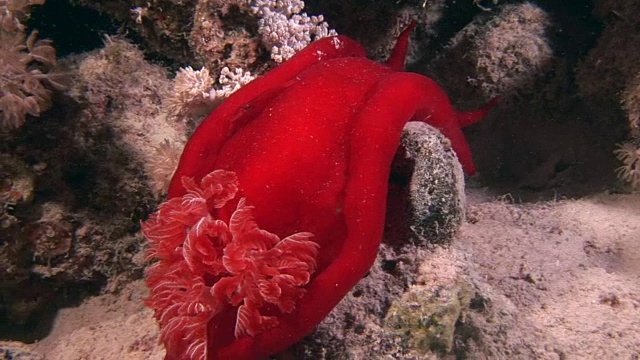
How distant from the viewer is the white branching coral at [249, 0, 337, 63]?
10.1 ft

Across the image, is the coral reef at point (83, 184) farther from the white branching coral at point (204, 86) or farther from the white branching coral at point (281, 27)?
the white branching coral at point (281, 27)

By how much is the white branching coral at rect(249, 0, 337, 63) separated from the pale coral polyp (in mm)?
1338

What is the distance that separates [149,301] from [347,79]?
168 cm

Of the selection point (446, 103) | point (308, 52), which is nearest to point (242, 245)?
point (308, 52)

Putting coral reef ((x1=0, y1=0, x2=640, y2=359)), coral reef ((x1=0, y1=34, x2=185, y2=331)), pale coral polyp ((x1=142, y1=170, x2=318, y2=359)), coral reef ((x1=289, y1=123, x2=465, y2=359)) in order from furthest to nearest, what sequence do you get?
coral reef ((x1=0, y1=34, x2=185, y2=331)), coral reef ((x1=0, y1=0, x2=640, y2=359)), coral reef ((x1=289, y1=123, x2=465, y2=359)), pale coral polyp ((x1=142, y1=170, x2=318, y2=359))

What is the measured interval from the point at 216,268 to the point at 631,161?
3.02 m

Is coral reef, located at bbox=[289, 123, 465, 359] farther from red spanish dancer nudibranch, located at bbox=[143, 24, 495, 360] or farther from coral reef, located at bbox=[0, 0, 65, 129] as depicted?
coral reef, located at bbox=[0, 0, 65, 129]

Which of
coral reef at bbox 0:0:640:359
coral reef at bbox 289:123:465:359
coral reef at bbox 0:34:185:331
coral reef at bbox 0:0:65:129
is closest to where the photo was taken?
coral reef at bbox 289:123:465:359

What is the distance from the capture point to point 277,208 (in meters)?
2.27

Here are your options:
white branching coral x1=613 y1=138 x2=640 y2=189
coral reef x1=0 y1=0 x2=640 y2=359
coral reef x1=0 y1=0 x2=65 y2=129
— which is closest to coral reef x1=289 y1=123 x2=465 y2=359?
coral reef x1=0 y1=0 x2=640 y2=359

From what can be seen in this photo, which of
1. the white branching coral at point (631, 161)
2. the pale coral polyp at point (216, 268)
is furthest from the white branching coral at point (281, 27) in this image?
the white branching coral at point (631, 161)

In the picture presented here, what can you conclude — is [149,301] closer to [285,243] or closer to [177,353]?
[177,353]

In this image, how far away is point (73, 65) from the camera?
10.8 ft

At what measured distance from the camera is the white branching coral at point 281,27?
10.1ft
